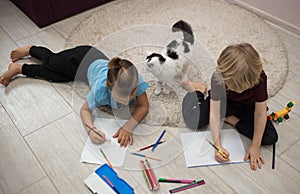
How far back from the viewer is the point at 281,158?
3.27 feet

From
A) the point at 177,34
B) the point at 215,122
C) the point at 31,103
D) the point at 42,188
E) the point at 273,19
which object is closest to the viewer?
the point at 42,188

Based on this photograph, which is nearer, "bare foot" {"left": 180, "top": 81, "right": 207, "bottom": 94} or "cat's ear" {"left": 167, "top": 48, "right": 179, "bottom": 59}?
"cat's ear" {"left": 167, "top": 48, "right": 179, "bottom": 59}

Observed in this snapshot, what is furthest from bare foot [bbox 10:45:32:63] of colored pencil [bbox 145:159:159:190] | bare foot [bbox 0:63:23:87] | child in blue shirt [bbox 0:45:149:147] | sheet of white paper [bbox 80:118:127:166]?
colored pencil [bbox 145:159:159:190]

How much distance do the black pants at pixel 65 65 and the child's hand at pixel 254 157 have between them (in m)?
0.67

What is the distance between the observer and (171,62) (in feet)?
3.57

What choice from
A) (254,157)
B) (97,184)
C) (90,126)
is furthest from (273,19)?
(97,184)

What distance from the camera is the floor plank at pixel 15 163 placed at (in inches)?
37.3

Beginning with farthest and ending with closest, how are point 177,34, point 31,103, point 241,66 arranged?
point 177,34 → point 31,103 → point 241,66

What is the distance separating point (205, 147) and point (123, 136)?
28 cm

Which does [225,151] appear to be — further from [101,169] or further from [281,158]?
[101,169]

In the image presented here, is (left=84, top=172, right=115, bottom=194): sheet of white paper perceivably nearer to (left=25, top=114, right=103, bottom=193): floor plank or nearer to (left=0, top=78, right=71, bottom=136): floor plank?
(left=25, top=114, right=103, bottom=193): floor plank

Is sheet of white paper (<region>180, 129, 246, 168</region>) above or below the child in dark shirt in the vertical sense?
below

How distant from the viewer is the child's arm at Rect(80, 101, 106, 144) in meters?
1.02

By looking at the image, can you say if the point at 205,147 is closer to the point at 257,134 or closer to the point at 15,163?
the point at 257,134
